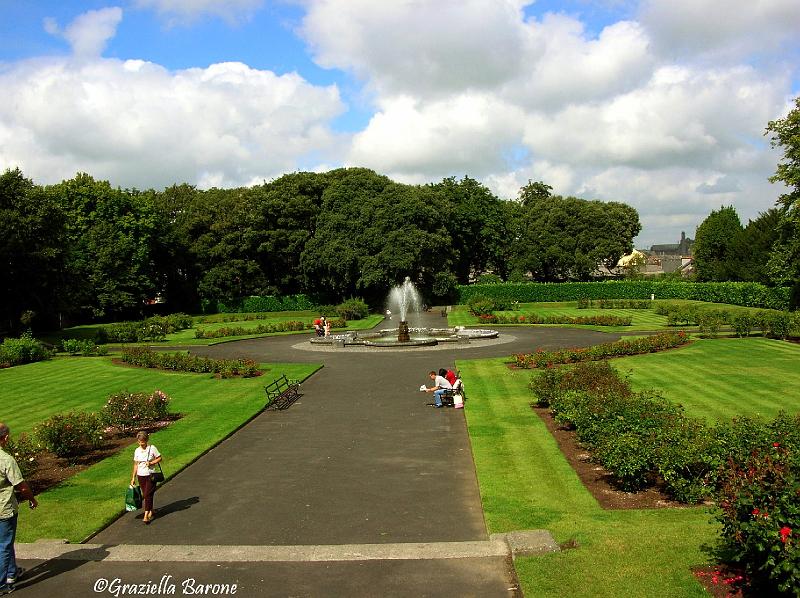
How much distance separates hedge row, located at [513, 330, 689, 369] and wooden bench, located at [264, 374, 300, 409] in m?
10.3

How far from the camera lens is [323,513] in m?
12.3

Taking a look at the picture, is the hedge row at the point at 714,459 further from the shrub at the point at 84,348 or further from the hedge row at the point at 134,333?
the hedge row at the point at 134,333

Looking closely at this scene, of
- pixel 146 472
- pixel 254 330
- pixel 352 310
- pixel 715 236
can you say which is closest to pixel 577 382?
pixel 146 472

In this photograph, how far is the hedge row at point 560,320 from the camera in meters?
48.7

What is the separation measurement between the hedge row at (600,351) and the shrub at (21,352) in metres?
26.9

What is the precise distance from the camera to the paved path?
372 inches

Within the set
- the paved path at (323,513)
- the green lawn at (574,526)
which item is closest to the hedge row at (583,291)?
the paved path at (323,513)

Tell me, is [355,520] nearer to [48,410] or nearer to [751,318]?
[48,410]

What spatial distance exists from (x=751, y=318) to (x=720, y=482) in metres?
30.2

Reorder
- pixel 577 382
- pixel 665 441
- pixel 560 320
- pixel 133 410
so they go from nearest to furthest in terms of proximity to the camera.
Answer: pixel 665 441
pixel 133 410
pixel 577 382
pixel 560 320

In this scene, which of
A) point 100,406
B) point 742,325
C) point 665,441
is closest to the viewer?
point 665,441

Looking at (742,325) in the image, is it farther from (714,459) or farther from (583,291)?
(583,291)

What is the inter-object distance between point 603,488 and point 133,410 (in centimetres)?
1380

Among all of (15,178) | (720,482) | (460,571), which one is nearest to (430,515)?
(460,571)
